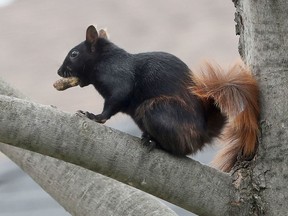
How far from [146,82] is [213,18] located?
3.74 metres

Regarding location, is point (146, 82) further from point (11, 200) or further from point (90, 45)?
point (11, 200)

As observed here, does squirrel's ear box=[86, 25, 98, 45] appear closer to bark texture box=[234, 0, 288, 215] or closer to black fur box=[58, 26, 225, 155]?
black fur box=[58, 26, 225, 155]

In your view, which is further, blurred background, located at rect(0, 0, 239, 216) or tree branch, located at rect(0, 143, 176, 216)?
blurred background, located at rect(0, 0, 239, 216)

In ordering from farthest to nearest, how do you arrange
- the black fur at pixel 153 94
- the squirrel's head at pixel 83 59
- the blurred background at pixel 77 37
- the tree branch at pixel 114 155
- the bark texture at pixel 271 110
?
the blurred background at pixel 77 37 → the squirrel's head at pixel 83 59 → the black fur at pixel 153 94 → the bark texture at pixel 271 110 → the tree branch at pixel 114 155

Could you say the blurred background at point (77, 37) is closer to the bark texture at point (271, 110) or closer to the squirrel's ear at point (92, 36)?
the squirrel's ear at point (92, 36)

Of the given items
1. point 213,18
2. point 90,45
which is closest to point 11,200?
point 90,45

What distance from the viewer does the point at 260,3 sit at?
2.23 m

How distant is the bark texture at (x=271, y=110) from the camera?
2.23 metres

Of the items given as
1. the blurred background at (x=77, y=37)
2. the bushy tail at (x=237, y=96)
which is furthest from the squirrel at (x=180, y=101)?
the blurred background at (x=77, y=37)

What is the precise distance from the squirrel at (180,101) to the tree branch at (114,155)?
8 centimetres

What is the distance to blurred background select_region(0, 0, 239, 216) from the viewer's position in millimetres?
4571

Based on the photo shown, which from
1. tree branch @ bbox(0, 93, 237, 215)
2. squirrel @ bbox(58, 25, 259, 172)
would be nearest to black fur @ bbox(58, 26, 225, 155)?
squirrel @ bbox(58, 25, 259, 172)

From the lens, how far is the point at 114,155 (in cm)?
209

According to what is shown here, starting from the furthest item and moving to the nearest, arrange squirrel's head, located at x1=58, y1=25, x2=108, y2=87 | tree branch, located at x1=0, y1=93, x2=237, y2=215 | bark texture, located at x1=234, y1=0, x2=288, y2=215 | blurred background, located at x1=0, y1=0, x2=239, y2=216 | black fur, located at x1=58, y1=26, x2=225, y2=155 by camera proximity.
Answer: blurred background, located at x1=0, y1=0, x2=239, y2=216, squirrel's head, located at x1=58, y1=25, x2=108, y2=87, black fur, located at x1=58, y1=26, x2=225, y2=155, bark texture, located at x1=234, y1=0, x2=288, y2=215, tree branch, located at x1=0, y1=93, x2=237, y2=215
